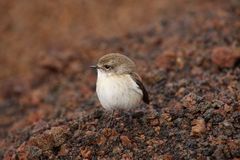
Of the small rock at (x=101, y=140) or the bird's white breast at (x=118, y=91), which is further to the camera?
the bird's white breast at (x=118, y=91)

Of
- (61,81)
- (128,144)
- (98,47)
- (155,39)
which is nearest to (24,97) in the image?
(61,81)

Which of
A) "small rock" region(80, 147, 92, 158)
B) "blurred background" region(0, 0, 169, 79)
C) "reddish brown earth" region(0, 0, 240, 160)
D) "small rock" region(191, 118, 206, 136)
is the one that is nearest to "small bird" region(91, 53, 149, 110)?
"reddish brown earth" region(0, 0, 240, 160)

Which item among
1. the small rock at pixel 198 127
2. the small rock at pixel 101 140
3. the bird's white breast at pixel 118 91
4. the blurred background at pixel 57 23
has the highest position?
the blurred background at pixel 57 23

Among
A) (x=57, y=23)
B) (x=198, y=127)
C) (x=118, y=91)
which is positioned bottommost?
(x=198, y=127)

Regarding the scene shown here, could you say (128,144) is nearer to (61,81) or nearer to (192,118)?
(192,118)

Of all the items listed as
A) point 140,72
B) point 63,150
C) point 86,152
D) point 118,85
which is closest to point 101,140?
point 86,152

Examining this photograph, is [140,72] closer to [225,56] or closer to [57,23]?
[225,56]

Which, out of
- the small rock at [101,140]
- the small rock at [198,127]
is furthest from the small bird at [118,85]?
the small rock at [198,127]

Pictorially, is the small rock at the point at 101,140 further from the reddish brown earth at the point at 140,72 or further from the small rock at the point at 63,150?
the small rock at the point at 63,150

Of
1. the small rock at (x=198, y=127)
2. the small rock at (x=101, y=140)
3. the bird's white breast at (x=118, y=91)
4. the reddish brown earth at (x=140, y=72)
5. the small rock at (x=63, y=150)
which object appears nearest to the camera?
the small rock at (x=198, y=127)
